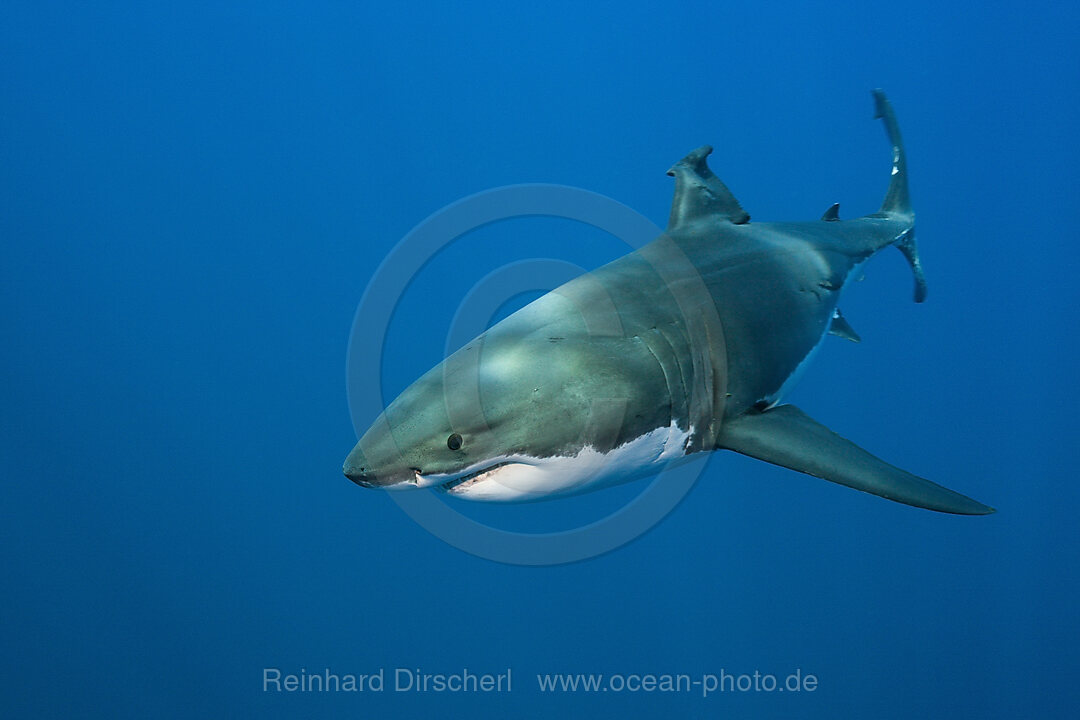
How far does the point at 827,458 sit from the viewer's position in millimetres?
2555

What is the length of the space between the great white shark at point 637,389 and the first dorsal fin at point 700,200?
169 mm

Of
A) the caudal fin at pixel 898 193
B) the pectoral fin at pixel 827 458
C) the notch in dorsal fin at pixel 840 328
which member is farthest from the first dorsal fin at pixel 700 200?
the caudal fin at pixel 898 193

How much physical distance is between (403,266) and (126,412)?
7.46 metres

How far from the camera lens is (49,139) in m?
10.5

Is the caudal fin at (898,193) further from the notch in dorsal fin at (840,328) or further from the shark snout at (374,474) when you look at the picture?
the shark snout at (374,474)

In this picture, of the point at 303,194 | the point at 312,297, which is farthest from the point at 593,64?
the point at 312,297

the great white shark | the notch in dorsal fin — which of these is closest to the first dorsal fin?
the great white shark

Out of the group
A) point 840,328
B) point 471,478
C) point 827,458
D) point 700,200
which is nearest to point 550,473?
point 471,478

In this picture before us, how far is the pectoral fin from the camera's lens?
2.38m

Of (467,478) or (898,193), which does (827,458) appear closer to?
(467,478)

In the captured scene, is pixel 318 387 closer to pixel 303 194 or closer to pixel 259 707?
pixel 303 194

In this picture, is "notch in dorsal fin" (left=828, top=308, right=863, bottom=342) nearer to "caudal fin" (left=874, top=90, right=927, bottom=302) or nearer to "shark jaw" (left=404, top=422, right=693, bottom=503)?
"caudal fin" (left=874, top=90, right=927, bottom=302)

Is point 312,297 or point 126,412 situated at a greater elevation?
point 312,297

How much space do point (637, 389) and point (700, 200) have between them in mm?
1871
